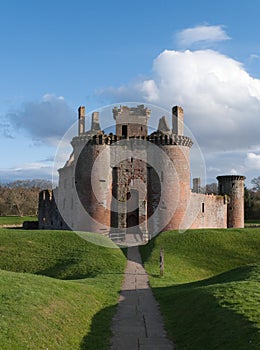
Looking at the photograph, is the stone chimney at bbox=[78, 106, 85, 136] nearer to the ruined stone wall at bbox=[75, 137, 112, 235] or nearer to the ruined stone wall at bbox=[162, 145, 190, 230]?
the ruined stone wall at bbox=[75, 137, 112, 235]

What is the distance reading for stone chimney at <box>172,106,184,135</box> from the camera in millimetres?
45906

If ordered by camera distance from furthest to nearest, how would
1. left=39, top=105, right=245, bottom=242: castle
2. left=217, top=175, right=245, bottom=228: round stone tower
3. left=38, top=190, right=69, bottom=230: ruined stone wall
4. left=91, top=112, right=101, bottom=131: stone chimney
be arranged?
left=217, top=175, right=245, bottom=228: round stone tower
left=38, top=190, right=69, bottom=230: ruined stone wall
left=91, top=112, right=101, bottom=131: stone chimney
left=39, top=105, right=245, bottom=242: castle

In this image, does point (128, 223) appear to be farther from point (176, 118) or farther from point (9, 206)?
point (9, 206)

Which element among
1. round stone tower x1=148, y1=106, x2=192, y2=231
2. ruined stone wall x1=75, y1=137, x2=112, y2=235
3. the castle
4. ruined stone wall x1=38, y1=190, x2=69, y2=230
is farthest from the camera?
ruined stone wall x1=38, y1=190, x2=69, y2=230

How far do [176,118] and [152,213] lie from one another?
10105 millimetres

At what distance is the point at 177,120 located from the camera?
46281 millimetres

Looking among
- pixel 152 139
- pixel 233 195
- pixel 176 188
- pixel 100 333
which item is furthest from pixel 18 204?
pixel 100 333

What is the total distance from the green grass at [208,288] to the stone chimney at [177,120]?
12055 mm

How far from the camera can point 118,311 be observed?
16719 millimetres

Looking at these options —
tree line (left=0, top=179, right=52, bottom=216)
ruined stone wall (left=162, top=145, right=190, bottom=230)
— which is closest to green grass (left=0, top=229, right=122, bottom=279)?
ruined stone wall (left=162, top=145, right=190, bottom=230)

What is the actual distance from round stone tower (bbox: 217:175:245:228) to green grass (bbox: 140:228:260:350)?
19442mm

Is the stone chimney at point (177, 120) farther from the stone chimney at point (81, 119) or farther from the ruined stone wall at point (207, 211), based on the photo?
the stone chimney at point (81, 119)

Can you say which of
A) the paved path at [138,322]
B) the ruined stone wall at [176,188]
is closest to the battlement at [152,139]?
the ruined stone wall at [176,188]

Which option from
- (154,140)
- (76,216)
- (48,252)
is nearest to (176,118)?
(154,140)
